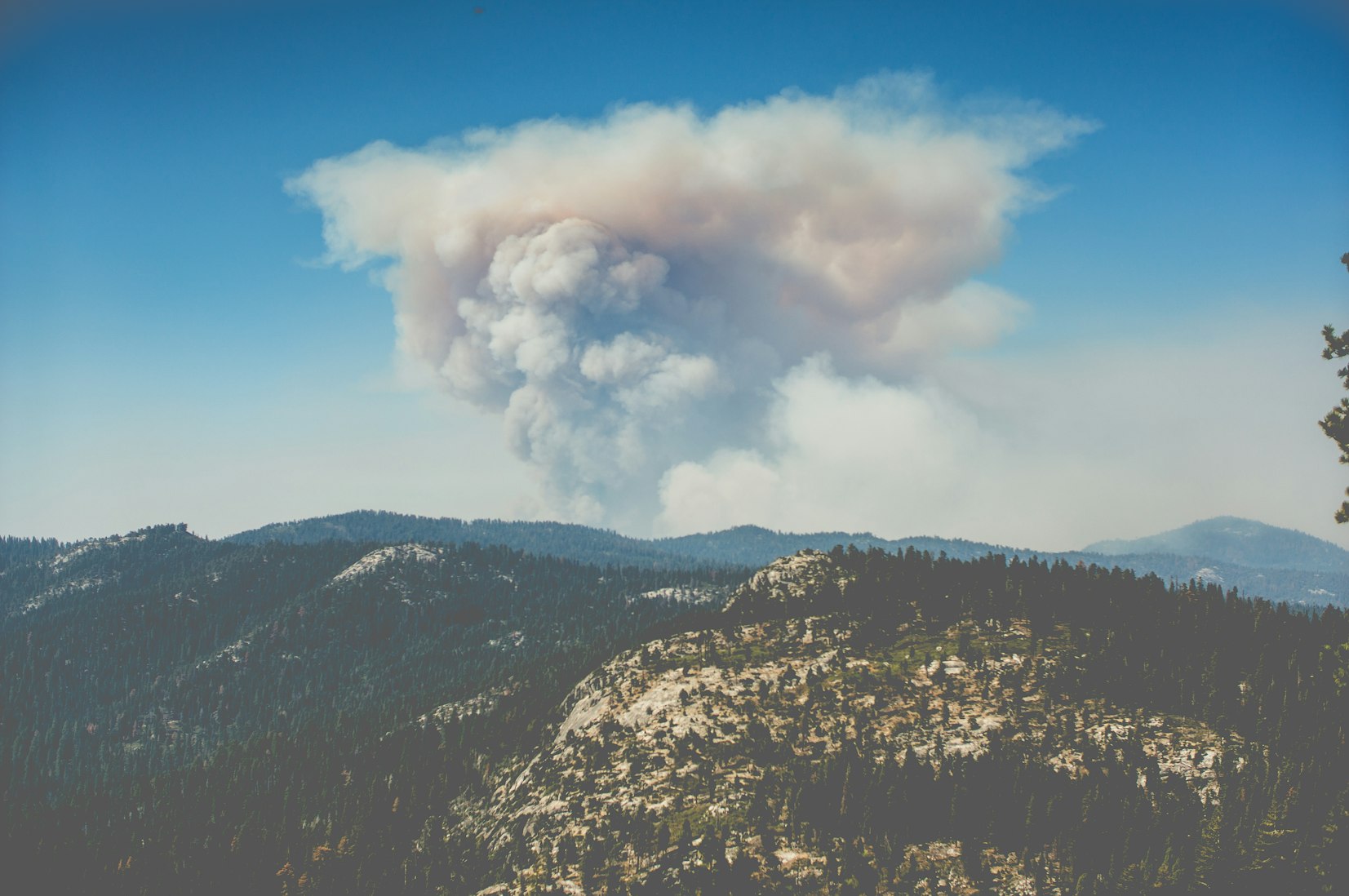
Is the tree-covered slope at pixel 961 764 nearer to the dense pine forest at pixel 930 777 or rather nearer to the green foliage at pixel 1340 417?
the dense pine forest at pixel 930 777

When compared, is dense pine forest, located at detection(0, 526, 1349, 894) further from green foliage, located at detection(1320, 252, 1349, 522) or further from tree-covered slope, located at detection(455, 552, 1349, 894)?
green foliage, located at detection(1320, 252, 1349, 522)

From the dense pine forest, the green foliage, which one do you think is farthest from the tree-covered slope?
the green foliage

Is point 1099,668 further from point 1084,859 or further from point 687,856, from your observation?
point 687,856

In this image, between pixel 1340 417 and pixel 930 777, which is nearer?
pixel 1340 417

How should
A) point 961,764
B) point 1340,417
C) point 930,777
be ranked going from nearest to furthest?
point 1340,417, point 930,777, point 961,764

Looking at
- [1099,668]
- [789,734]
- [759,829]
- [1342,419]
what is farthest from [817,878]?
[1342,419]

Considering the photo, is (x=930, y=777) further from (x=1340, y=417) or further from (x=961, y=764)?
(x=1340, y=417)

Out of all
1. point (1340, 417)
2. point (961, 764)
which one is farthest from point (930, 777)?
point (1340, 417)

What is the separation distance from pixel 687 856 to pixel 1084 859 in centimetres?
5262

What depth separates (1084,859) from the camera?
127625 millimetres

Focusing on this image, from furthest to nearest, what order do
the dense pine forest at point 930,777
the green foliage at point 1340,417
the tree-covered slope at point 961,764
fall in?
the dense pine forest at point 930,777, the tree-covered slope at point 961,764, the green foliage at point 1340,417

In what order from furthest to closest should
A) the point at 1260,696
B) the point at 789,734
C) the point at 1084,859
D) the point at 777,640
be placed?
the point at 777,640, the point at 789,734, the point at 1260,696, the point at 1084,859

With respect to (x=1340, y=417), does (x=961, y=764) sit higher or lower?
lower

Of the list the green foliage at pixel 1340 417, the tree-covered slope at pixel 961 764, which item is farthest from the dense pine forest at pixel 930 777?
the green foliage at pixel 1340 417
